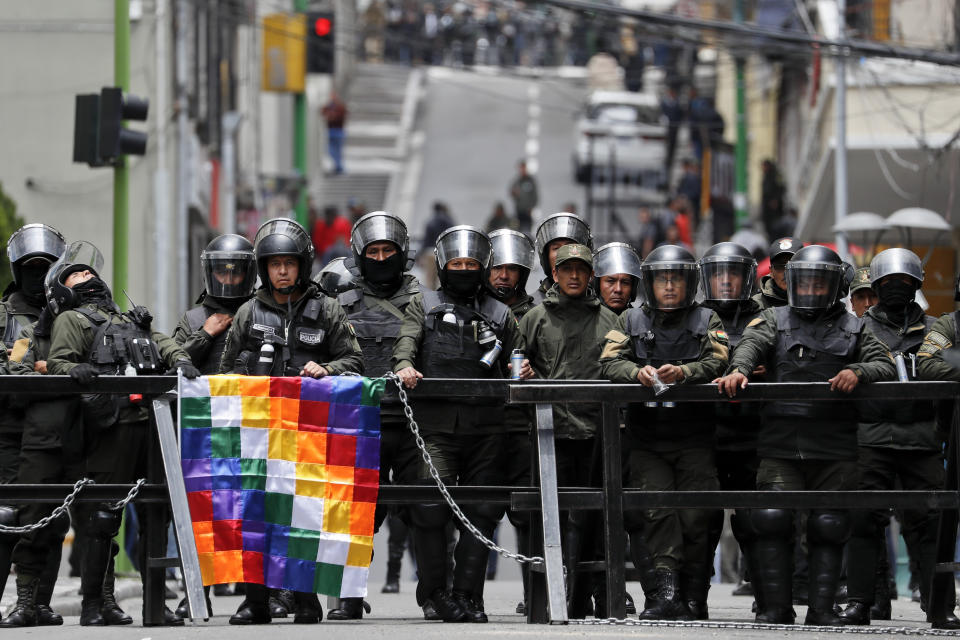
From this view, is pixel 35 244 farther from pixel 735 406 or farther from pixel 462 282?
pixel 735 406

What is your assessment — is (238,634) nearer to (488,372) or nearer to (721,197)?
(488,372)

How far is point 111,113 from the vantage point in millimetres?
15719

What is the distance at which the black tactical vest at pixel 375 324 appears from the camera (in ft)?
35.3

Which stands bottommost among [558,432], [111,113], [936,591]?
[936,591]

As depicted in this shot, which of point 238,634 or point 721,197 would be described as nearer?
point 238,634

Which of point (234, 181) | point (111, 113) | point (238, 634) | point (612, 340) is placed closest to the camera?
point (238, 634)

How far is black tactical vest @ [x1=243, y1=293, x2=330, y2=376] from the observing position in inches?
392

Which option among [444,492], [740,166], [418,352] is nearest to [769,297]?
[418,352]

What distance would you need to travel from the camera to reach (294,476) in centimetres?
957

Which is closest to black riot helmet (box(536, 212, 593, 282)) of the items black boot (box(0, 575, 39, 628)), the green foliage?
black boot (box(0, 575, 39, 628))

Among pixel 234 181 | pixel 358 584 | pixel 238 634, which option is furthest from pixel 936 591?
pixel 234 181

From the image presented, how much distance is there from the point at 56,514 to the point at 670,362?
10.4 feet

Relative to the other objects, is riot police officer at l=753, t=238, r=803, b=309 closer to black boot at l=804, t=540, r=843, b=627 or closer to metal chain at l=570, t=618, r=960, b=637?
black boot at l=804, t=540, r=843, b=627

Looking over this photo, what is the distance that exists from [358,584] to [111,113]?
7225 millimetres
